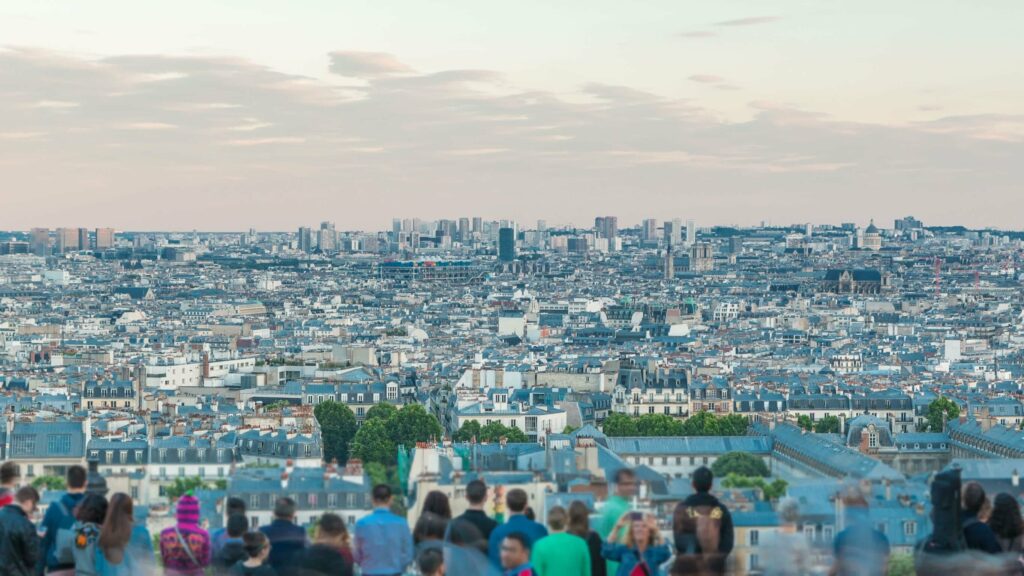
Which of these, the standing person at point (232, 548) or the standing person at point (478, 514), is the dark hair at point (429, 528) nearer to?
the standing person at point (478, 514)

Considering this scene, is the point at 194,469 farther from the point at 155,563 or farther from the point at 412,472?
the point at 155,563

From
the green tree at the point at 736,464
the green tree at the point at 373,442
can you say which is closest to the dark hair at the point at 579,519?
the green tree at the point at 736,464

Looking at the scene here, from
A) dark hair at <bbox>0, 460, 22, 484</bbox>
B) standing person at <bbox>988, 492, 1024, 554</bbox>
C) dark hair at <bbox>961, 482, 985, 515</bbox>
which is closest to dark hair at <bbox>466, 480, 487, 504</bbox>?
dark hair at <bbox>0, 460, 22, 484</bbox>

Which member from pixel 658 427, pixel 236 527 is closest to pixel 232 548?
pixel 236 527

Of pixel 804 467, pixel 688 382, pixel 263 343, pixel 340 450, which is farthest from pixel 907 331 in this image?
pixel 804 467

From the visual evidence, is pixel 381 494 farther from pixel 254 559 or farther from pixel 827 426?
pixel 827 426

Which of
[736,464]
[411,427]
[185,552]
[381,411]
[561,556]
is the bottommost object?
[381,411]

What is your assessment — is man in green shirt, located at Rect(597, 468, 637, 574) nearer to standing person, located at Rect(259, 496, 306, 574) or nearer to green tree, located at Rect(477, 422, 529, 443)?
standing person, located at Rect(259, 496, 306, 574)
